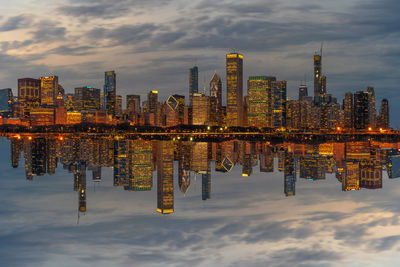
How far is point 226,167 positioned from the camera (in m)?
83.8

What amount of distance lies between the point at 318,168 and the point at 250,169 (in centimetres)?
1218

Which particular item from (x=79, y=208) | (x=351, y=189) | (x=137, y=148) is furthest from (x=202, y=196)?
(x=137, y=148)

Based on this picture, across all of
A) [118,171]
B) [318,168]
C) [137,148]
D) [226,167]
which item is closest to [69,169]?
[118,171]

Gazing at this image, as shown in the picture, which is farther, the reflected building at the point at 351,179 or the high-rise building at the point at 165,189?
the reflected building at the point at 351,179

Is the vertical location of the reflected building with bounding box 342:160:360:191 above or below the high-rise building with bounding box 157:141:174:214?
above

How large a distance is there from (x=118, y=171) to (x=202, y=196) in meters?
32.4

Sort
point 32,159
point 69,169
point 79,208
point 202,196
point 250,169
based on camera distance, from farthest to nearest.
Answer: point 32,159, point 69,169, point 250,169, point 202,196, point 79,208

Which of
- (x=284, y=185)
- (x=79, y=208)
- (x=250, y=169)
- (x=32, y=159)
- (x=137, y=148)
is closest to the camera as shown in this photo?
(x=79, y=208)

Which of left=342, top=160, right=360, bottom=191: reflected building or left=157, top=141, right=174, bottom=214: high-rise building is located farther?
left=342, top=160, right=360, bottom=191: reflected building

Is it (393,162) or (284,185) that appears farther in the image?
(393,162)

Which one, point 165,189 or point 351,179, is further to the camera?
point 165,189

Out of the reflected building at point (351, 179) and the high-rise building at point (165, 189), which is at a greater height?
the reflected building at point (351, 179)

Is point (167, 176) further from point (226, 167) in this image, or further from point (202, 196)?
point (202, 196)

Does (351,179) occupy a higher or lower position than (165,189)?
higher
